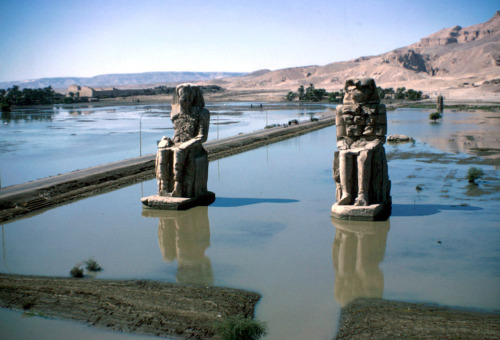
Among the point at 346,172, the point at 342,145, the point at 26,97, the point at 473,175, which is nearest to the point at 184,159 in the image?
the point at 342,145

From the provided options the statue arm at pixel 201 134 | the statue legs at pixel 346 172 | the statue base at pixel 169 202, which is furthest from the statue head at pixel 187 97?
the statue legs at pixel 346 172

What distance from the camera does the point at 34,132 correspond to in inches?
1372

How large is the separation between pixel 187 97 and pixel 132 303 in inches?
255

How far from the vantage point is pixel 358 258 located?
8758mm

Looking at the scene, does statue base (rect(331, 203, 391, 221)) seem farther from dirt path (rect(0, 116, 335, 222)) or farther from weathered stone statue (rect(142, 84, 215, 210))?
dirt path (rect(0, 116, 335, 222))

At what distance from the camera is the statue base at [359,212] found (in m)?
10.5

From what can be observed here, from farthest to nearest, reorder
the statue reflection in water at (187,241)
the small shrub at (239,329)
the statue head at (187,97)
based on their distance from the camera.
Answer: the statue head at (187,97), the statue reflection in water at (187,241), the small shrub at (239,329)

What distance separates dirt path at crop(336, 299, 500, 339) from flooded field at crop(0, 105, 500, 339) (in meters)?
0.25

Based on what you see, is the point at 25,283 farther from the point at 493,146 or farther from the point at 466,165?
the point at 493,146

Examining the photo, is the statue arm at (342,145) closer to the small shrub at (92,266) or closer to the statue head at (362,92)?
the statue head at (362,92)

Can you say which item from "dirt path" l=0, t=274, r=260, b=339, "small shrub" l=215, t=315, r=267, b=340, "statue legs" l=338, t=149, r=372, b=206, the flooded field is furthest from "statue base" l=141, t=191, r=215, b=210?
"small shrub" l=215, t=315, r=267, b=340

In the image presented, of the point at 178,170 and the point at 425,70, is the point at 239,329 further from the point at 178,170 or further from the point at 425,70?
the point at 425,70

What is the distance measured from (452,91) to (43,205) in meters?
89.2

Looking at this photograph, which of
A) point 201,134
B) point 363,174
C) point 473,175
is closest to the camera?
point 363,174
